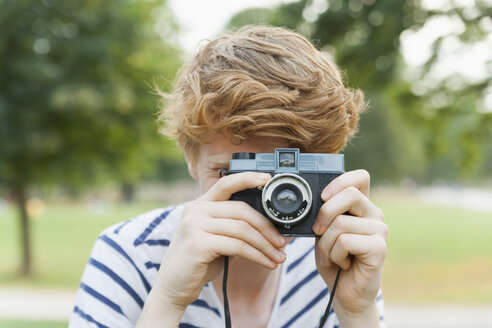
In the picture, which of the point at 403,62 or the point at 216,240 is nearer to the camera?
the point at 216,240

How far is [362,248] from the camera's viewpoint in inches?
60.1

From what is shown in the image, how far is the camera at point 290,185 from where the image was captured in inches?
58.4

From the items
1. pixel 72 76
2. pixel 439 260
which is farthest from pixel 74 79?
pixel 439 260

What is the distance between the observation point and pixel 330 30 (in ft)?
21.2

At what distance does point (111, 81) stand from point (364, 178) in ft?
27.0

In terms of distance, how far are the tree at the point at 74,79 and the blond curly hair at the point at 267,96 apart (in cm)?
705

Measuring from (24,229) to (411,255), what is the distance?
44.6 ft

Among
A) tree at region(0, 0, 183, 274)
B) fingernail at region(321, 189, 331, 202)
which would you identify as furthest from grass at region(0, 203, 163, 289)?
fingernail at region(321, 189, 331, 202)

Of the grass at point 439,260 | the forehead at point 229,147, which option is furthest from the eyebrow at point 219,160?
the grass at point 439,260

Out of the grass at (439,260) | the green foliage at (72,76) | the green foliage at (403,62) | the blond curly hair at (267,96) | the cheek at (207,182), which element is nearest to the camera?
the blond curly hair at (267,96)

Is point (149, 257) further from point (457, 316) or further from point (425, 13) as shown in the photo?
point (457, 316)

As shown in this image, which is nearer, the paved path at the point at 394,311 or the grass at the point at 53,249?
the paved path at the point at 394,311

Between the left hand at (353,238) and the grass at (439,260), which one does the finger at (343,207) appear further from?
the grass at (439,260)

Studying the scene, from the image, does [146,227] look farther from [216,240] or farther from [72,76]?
[72,76]
